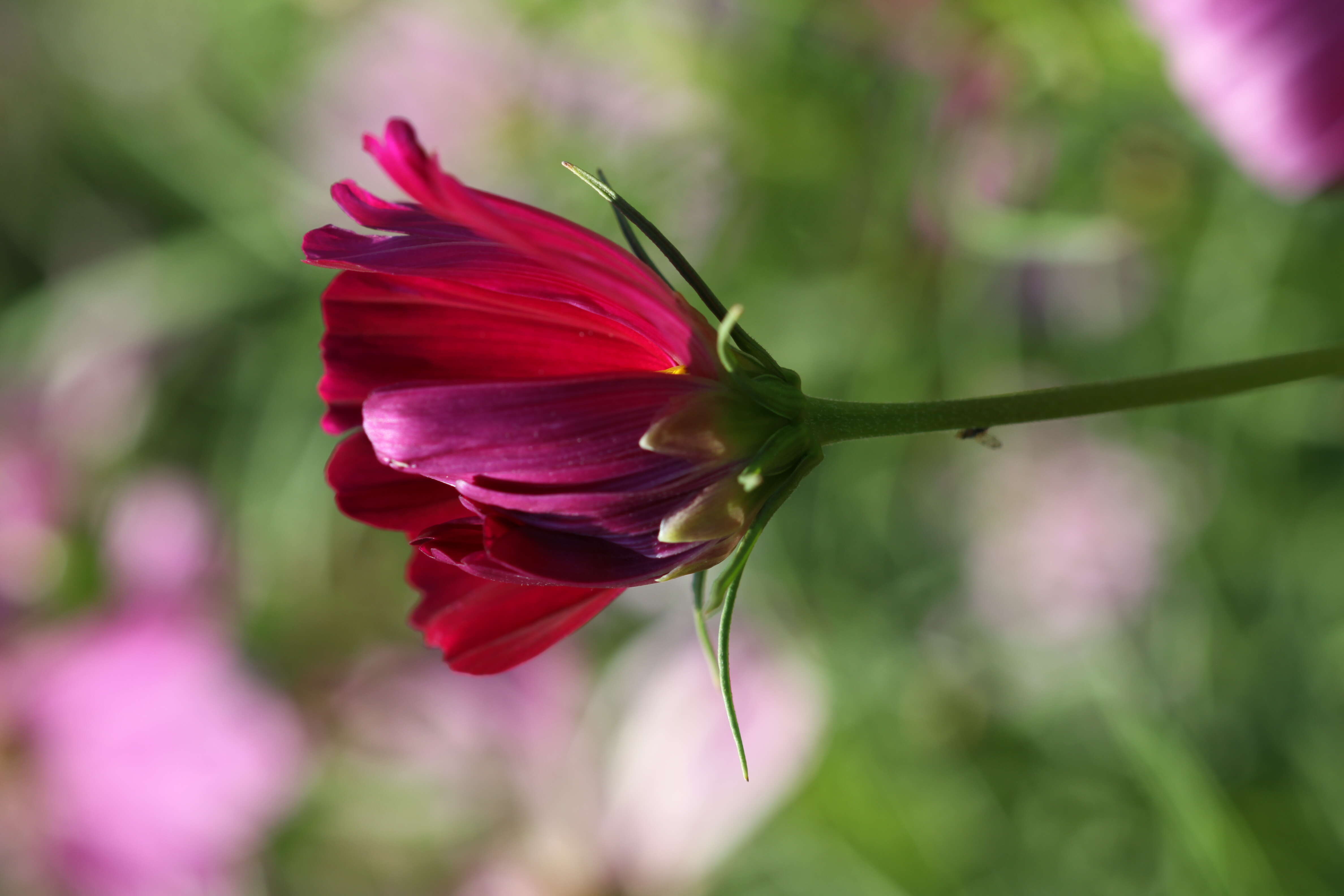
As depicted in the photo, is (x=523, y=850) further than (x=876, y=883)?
Yes

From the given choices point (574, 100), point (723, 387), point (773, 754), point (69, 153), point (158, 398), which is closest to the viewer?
point (723, 387)

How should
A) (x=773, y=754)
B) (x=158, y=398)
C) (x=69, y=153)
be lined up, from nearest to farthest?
1. (x=773, y=754)
2. (x=158, y=398)
3. (x=69, y=153)

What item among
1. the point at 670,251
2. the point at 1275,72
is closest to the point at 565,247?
the point at 670,251

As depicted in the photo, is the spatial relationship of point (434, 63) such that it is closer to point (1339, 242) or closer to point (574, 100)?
point (574, 100)

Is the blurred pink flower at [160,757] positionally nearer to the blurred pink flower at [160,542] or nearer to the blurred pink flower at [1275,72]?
the blurred pink flower at [160,542]

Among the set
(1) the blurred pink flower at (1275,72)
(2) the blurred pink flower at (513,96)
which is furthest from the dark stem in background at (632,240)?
(2) the blurred pink flower at (513,96)

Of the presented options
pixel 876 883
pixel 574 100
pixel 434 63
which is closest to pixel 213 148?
pixel 434 63

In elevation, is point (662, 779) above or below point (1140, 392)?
below

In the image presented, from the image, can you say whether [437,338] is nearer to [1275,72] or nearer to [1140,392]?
[1140,392]
